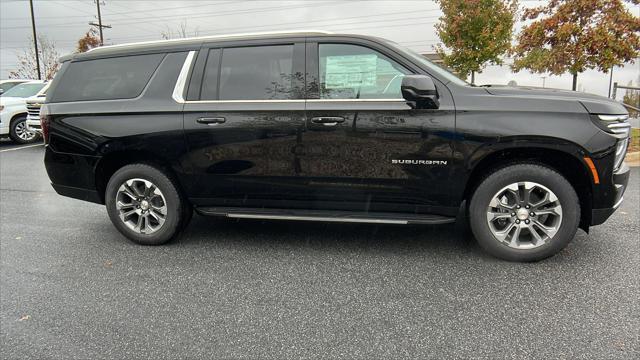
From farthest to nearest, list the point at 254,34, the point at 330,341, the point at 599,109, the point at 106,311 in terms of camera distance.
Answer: the point at 254,34 < the point at 599,109 < the point at 106,311 < the point at 330,341

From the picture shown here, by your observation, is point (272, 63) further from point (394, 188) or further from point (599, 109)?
point (599, 109)

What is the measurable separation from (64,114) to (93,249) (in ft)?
4.39

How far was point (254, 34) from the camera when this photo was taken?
12.8 ft

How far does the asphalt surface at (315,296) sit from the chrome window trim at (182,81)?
1410mm

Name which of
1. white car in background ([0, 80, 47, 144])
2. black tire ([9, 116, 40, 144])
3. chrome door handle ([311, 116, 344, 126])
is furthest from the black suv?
black tire ([9, 116, 40, 144])

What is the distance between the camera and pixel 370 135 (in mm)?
3500

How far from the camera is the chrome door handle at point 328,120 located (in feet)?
11.6

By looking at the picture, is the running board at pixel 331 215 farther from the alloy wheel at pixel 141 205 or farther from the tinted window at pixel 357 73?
the tinted window at pixel 357 73

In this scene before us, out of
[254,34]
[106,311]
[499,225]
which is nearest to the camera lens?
[106,311]

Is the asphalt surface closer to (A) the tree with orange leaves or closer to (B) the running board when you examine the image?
(B) the running board

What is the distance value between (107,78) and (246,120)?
61.9 inches

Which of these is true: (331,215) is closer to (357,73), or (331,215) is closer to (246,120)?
(246,120)

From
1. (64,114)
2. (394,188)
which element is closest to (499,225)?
(394,188)

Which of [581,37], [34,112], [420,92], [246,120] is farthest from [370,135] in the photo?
[34,112]
